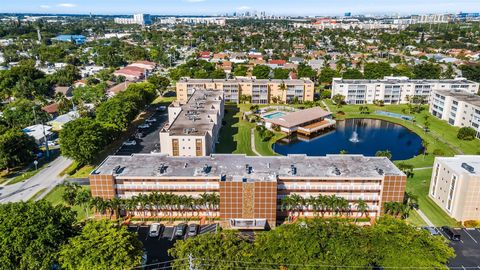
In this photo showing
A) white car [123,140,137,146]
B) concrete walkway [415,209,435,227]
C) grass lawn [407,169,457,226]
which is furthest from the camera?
white car [123,140,137,146]

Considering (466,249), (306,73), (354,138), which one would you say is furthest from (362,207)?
(306,73)

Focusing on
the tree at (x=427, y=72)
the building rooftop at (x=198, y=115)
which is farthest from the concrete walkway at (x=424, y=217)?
the tree at (x=427, y=72)

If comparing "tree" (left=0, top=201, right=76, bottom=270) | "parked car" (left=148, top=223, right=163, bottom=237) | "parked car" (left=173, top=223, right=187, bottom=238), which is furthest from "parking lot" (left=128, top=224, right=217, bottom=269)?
"tree" (left=0, top=201, right=76, bottom=270)

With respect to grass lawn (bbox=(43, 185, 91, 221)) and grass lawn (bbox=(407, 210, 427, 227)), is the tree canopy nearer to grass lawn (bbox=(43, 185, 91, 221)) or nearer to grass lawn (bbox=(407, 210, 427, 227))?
grass lawn (bbox=(407, 210, 427, 227))

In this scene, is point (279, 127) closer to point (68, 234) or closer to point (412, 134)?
point (412, 134)

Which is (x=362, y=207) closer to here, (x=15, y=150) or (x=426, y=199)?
(x=426, y=199)

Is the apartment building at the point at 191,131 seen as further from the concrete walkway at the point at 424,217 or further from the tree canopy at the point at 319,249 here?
the concrete walkway at the point at 424,217
